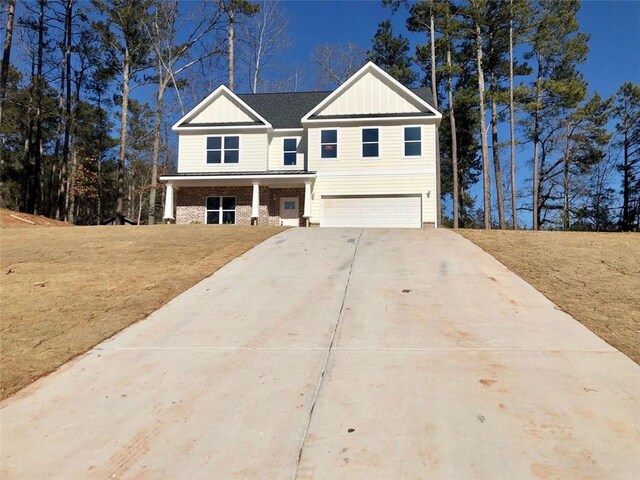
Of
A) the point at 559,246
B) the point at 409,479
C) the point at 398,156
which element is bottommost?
the point at 409,479

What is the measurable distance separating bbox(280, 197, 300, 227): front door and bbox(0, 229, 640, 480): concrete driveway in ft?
47.0

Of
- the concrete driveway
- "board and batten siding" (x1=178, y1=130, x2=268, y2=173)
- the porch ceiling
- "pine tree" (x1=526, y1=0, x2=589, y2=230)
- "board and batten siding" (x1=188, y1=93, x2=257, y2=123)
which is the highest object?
"pine tree" (x1=526, y1=0, x2=589, y2=230)

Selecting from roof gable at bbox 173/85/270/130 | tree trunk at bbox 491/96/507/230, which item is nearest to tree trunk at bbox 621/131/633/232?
tree trunk at bbox 491/96/507/230

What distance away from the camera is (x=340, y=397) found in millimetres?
3910

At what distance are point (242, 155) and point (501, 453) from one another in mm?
19904

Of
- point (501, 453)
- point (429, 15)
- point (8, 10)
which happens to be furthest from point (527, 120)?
point (501, 453)

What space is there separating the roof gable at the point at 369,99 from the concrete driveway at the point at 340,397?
50.1 feet

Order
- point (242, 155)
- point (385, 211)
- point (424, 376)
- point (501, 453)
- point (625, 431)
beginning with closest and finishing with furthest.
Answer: point (501, 453) → point (625, 431) → point (424, 376) → point (385, 211) → point (242, 155)

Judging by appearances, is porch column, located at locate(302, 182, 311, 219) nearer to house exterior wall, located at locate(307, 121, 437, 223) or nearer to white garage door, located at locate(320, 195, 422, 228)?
house exterior wall, located at locate(307, 121, 437, 223)

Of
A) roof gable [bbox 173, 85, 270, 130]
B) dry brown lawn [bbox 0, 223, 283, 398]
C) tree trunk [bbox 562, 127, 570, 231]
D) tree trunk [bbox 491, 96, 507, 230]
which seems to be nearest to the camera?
dry brown lawn [bbox 0, 223, 283, 398]

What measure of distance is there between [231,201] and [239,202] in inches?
15.7

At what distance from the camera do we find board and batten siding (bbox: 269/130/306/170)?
866 inches

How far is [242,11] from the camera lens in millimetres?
29875

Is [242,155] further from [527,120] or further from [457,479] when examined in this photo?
[527,120]
